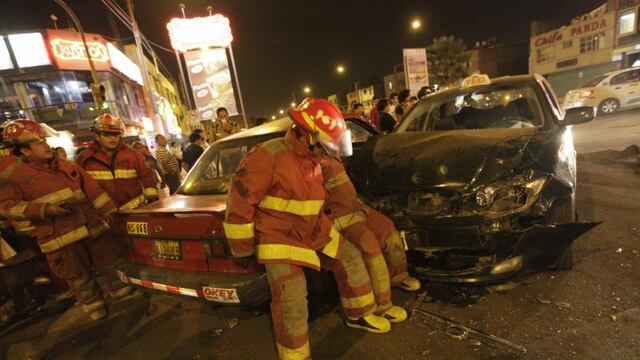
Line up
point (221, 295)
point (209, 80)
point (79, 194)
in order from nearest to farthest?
point (221, 295), point (79, 194), point (209, 80)

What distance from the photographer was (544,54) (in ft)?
106

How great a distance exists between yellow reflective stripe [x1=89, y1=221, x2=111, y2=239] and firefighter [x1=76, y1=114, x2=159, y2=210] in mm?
250

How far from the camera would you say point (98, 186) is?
3.39 m

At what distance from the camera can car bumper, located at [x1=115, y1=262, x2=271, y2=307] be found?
2148 mm

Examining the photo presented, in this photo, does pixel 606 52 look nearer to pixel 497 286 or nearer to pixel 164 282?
pixel 497 286

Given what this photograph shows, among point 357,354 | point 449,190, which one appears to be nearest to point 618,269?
point 449,190

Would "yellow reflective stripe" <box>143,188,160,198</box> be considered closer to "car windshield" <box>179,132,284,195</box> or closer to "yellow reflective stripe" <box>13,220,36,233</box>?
"car windshield" <box>179,132,284,195</box>

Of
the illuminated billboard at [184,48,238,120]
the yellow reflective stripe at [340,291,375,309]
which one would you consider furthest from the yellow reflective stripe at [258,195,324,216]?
the illuminated billboard at [184,48,238,120]

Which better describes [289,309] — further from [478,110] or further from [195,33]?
[195,33]

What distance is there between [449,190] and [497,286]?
93 centimetres

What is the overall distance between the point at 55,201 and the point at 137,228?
0.99 meters

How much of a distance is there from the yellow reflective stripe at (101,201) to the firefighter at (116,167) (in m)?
0.26

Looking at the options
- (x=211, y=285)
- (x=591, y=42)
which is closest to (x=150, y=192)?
(x=211, y=285)

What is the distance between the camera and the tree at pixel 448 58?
3262 cm
